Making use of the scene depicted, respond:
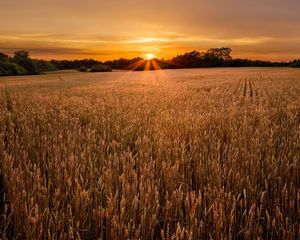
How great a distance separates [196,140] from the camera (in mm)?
3688

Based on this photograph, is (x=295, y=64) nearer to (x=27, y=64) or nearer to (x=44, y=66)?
(x=44, y=66)

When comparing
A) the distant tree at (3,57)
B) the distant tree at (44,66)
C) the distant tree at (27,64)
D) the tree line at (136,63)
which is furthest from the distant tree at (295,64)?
the distant tree at (3,57)

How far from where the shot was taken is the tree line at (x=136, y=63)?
195ft

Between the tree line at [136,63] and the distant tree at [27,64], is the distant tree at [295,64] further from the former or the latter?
the distant tree at [27,64]

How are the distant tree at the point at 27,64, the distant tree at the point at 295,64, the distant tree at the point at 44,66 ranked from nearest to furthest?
the distant tree at the point at 27,64
the distant tree at the point at 44,66
the distant tree at the point at 295,64

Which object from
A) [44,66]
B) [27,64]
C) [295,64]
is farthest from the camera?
[295,64]

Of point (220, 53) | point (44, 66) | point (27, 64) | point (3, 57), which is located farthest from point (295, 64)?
point (3, 57)

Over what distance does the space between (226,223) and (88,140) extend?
236 cm

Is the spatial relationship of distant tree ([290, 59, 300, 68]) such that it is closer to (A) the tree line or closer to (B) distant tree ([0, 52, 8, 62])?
(A) the tree line

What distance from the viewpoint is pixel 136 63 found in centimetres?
7662

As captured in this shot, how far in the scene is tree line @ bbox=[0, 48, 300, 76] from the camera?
59.3 m

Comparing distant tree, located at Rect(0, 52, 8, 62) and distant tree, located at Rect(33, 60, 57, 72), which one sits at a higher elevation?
distant tree, located at Rect(0, 52, 8, 62)

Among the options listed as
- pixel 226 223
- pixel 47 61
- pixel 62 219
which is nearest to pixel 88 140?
pixel 62 219

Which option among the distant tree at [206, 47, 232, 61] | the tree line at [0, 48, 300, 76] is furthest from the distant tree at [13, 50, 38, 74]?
the distant tree at [206, 47, 232, 61]
